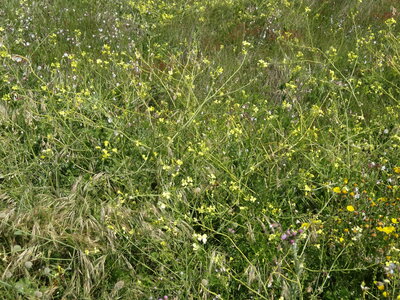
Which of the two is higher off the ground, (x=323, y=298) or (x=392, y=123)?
(x=392, y=123)

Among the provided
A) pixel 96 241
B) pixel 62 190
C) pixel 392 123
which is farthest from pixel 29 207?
pixel 392 123

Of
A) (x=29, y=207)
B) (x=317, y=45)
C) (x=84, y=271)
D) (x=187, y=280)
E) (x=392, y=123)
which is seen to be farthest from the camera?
(x=317, y=45)

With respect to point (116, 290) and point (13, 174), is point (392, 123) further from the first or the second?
point (13, 174)

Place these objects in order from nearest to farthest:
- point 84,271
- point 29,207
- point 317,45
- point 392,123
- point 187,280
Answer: point 187,280 < point 84,271 < point 29,207 < point 392,123 < point 317,45

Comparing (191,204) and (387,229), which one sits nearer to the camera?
(387,229)

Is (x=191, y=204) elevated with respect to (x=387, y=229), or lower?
lower

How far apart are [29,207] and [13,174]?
334 millimetres

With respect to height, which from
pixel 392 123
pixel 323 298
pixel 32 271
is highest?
pixel 392 123

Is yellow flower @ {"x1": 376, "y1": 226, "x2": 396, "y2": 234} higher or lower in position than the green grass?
higher

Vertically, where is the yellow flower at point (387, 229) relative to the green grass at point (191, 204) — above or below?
above

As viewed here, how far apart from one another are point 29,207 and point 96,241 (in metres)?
0.48

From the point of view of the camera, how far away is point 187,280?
2551 mm

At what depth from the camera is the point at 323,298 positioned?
105 inches

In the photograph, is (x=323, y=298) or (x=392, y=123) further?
(x=392, y=123)
